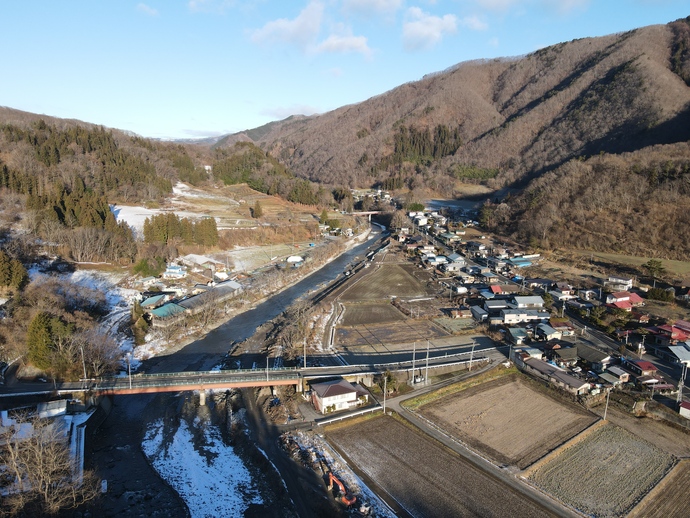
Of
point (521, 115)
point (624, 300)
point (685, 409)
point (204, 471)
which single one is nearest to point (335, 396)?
point (204, 471)

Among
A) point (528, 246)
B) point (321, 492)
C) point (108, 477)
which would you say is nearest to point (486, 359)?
point (321, 492)

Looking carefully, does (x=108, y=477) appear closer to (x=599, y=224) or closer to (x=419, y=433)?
(x=419, y=433)

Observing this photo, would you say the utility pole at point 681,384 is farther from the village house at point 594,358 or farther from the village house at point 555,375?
the village house at point 555,375

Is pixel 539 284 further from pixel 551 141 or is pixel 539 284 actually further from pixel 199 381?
pixel 551 141

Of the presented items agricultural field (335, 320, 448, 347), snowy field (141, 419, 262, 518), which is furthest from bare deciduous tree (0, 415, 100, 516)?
agricultural field (335, 320, 448, 347)

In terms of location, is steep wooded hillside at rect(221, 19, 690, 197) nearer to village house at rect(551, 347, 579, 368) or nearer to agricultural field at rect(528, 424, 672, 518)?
village house at rect(551, 347, 579, 368)

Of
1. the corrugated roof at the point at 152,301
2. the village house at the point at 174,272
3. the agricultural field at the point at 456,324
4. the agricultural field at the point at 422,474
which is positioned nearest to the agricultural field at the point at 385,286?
the agricultural field at the point at 456,324
